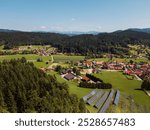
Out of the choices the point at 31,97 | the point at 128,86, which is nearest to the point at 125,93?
the point at 128,86

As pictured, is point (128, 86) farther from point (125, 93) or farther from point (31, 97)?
point (31, 97)

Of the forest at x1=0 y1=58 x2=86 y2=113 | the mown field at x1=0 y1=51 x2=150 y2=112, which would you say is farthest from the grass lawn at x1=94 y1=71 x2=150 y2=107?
the forest at x1=0 y1=58 x2=86 y2=113

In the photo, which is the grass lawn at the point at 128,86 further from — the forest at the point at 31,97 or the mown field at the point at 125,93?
the forest at the point at 31,97

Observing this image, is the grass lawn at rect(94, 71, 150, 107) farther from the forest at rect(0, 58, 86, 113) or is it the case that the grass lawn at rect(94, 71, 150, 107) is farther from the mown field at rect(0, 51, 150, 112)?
the forest at rect(0, 58, 86, 113)

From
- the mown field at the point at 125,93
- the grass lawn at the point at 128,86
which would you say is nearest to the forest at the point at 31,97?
the mown field at the point at 125,93

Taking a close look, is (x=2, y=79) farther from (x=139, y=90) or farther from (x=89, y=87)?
(x=139, y=90)

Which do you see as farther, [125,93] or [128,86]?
[128,86]
